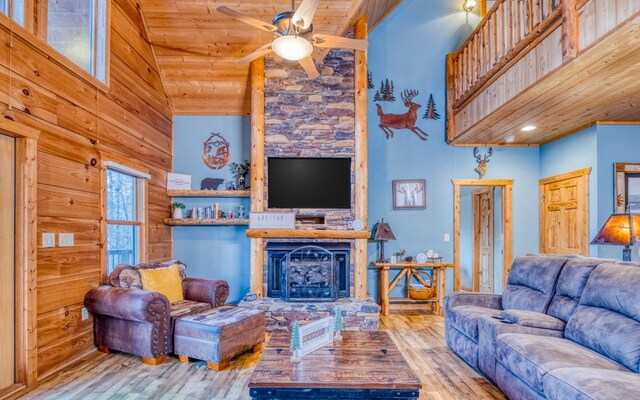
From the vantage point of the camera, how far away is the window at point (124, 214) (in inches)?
169

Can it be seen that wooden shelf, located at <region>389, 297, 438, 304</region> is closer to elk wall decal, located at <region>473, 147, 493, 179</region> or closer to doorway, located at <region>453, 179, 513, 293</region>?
doorway, located at <region>453, 179, 513, 293</region>

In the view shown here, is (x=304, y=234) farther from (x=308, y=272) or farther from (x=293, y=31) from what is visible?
(x=293, y=31)

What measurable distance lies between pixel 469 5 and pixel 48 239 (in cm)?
628

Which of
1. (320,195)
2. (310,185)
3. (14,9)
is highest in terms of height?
(14,9)

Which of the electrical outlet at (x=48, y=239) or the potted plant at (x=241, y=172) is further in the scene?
the potted plant at (x=241, y=172)

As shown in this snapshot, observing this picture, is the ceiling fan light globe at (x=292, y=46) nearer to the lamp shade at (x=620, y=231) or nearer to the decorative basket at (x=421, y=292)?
the lamp shade at (x=620, y=231)

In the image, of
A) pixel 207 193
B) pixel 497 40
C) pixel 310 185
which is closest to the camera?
pixel 497 40

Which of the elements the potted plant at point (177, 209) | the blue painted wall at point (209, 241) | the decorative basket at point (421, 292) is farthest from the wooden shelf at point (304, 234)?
the potted plant at point (177, 209)

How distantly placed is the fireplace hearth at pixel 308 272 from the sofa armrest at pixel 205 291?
843mm

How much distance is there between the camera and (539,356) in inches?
91.4

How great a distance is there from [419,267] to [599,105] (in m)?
2.93

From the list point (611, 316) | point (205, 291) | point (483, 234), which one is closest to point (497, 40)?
point (611, 316)

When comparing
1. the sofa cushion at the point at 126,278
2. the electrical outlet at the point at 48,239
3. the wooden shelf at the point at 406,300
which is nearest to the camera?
the electrical outlet at the point at 48,239

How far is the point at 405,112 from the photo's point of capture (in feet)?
19.7
